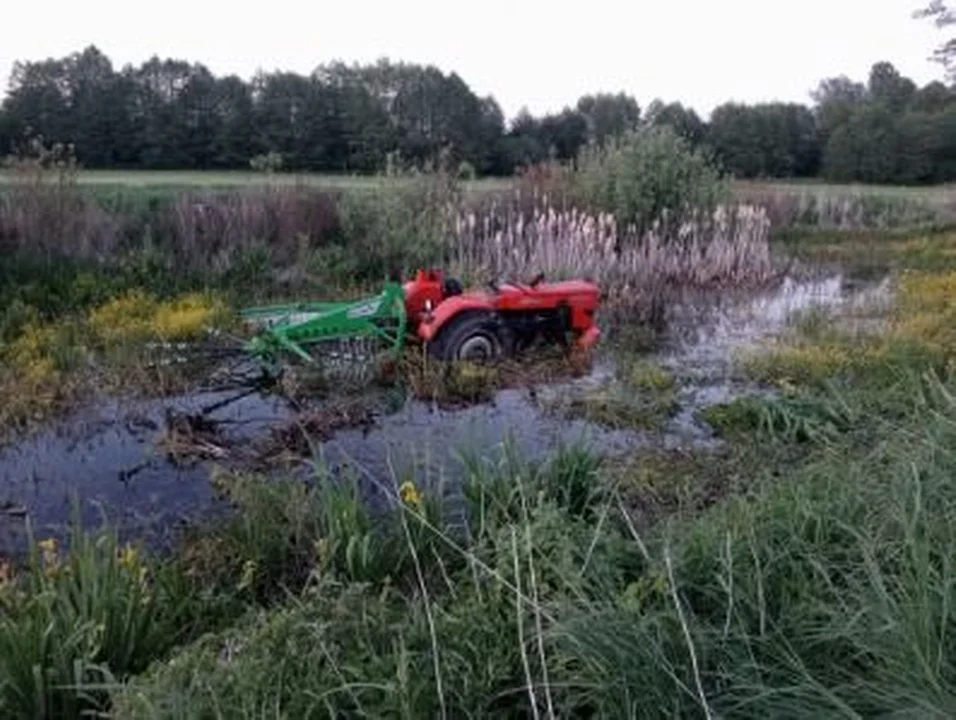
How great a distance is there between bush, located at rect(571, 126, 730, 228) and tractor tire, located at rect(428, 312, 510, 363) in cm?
861

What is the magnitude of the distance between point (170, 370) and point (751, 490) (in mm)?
5701

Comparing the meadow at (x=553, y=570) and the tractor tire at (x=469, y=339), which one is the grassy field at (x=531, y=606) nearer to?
the meadow at (x=553, y=570)

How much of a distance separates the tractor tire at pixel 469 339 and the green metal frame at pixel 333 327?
14.3 inches

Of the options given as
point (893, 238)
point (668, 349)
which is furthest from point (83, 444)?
point (893, 238)

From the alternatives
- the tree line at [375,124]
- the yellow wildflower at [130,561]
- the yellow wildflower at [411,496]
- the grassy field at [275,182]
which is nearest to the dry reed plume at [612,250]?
the grassy field at [275,182]

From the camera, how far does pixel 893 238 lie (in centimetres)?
2552

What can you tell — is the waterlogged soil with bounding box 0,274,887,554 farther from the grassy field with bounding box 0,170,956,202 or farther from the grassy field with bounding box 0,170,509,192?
the grassy field with bounding box 0,170,956,202

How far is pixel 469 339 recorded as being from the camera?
887cm

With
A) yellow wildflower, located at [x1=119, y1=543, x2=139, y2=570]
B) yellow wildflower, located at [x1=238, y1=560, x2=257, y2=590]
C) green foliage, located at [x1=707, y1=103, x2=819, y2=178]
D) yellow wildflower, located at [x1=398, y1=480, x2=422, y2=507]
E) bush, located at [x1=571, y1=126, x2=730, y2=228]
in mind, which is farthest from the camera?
green foliage, located at [x1=707, y1=103, x2=819, y2=178]

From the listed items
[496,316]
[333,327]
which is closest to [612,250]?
[496,316]

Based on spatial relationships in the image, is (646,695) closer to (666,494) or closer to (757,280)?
(666,494)

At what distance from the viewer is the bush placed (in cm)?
1720

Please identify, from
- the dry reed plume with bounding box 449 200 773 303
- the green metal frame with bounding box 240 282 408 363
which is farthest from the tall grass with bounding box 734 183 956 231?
the green metal frame with bounding box 240 282 408 363

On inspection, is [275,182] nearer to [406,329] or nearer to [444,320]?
[406,329]
